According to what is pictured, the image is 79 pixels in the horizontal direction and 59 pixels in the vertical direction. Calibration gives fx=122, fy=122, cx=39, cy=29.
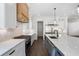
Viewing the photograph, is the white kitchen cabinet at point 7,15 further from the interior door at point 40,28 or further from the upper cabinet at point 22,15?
the interior door at point 40,28

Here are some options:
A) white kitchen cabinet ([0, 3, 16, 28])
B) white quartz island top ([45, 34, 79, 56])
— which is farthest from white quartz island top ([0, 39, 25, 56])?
white quartz island top ([45, 34, 79, 56])

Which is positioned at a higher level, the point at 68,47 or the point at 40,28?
the point at 40,28

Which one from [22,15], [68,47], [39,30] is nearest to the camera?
[68,47]

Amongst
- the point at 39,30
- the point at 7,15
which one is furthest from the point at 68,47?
the point at 7,15

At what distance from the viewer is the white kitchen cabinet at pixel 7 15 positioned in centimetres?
157

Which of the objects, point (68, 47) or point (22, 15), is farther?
point (22, 15)

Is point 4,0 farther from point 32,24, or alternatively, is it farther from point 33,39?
point 33,39

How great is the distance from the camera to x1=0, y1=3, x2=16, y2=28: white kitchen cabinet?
1.57 meters

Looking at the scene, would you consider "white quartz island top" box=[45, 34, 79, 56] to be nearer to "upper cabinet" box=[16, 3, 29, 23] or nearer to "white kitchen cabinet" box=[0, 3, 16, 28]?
"upper cabinet" box=[16, 3, 29, 23]

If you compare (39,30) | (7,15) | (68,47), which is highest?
(7,15)

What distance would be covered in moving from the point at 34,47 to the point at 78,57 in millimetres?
1051

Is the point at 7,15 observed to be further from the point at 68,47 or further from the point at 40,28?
the point at 68,47

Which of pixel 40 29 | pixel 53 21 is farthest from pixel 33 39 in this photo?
pixel 53 21

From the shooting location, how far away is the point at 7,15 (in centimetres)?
174
